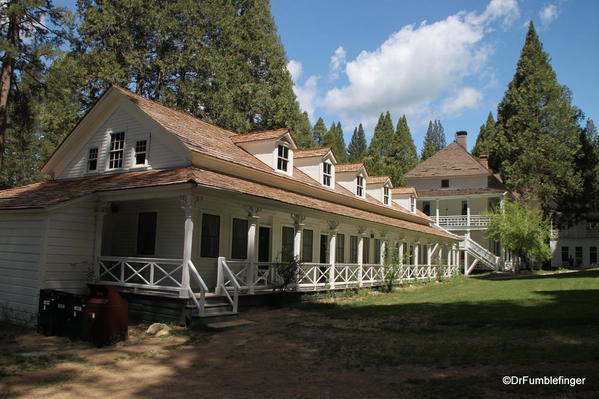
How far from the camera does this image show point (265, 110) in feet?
119

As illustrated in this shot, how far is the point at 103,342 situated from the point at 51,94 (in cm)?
1225

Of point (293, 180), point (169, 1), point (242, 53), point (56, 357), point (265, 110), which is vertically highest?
point (169, 1)

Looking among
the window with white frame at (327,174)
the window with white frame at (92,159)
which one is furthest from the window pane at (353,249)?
the window with white frame at (92,159)

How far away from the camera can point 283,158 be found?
20.5m

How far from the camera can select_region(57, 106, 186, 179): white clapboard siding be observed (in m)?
16.1

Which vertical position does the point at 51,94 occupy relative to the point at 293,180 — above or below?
above

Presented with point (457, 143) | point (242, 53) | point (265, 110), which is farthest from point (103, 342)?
point (457, 143)

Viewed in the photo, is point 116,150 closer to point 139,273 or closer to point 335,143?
point 139,273

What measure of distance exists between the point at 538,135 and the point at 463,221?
10.5m

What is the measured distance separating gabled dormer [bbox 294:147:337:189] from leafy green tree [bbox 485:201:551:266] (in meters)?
18.3

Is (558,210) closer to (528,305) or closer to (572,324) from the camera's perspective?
(528,305)

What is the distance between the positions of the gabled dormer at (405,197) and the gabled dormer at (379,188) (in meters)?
3.89

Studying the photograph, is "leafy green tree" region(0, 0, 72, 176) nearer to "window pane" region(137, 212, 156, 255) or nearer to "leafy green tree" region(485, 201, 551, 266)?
"window pane" region(137, 212, 156, 255)

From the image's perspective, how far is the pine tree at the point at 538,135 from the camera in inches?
1672
